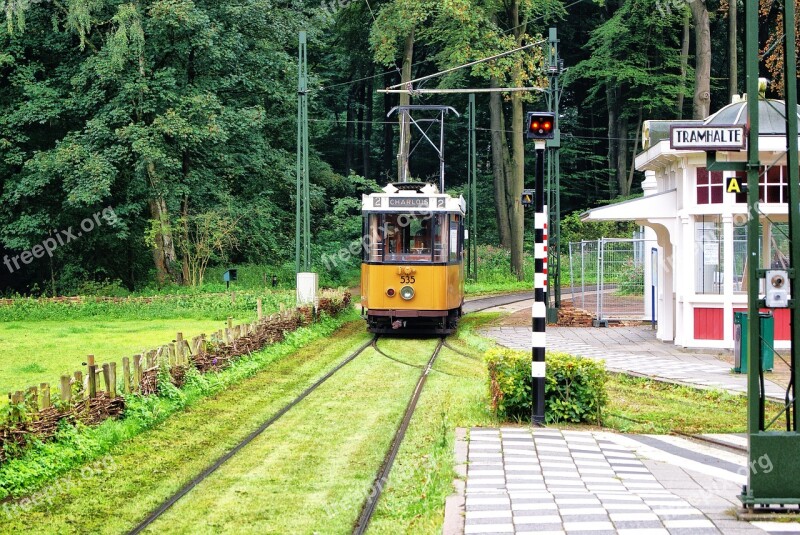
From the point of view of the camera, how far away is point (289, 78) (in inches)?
1606

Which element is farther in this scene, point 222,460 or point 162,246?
point 162,246

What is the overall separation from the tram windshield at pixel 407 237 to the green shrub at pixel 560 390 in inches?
452

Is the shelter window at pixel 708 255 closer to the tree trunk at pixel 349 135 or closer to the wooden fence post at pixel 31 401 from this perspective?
the wooden fence post at pixel 31 401

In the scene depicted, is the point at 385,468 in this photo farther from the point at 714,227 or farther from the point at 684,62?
the point at 684,62

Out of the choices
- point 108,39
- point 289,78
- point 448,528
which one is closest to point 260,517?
point 448,528

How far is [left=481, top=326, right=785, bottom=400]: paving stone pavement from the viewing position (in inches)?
619

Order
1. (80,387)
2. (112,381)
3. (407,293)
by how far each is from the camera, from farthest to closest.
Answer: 1. (407,293)
2. (112,381)
3. (80,387)

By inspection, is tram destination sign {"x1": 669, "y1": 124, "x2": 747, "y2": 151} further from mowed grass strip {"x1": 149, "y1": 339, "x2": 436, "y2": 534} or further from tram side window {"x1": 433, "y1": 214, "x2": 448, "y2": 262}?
tram side window {"x1": 433, "y1": 214, "x2": 448, "y2": 262}

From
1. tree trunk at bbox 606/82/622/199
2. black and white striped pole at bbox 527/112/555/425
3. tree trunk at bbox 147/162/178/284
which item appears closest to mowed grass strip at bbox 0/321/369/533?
black and white striped pole at bbox 527/112/555/425

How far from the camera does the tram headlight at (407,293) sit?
23172 mm

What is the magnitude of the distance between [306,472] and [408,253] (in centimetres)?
1377

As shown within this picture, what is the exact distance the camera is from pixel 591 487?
8.44 meters

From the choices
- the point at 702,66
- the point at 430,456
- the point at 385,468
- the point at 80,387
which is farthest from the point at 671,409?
the point at 702,66

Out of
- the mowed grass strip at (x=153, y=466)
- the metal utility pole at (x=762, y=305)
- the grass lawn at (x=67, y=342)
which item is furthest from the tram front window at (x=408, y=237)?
the metal utility pole at (x=762, y=305)
